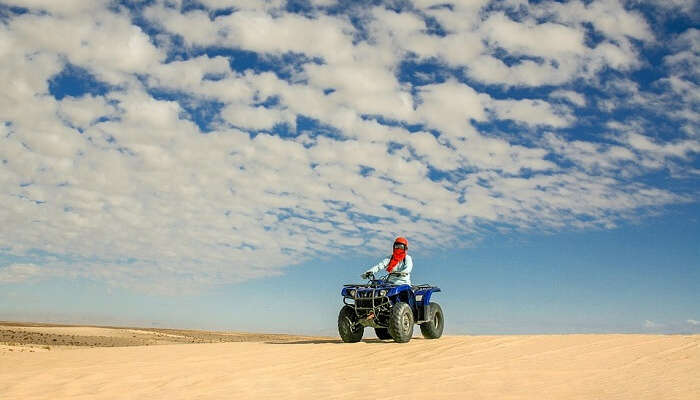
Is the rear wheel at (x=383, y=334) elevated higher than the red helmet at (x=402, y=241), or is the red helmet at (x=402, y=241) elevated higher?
the red helmet at (x=402, y=241)

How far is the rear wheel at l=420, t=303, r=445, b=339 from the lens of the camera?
14.8 metres

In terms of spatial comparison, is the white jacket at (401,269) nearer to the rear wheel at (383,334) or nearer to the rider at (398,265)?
the rider at (398,265)

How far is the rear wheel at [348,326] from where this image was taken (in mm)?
13875

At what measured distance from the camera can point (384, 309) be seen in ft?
44.4

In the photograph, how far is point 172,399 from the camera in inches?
320

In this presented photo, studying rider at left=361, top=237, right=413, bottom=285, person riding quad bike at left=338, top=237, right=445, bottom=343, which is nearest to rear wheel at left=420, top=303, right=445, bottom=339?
person riding quad bike at left=338, top=237, right=445, bottom=343

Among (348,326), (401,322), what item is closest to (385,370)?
(401,322)

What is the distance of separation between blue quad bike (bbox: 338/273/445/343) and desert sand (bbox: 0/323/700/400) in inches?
13.5

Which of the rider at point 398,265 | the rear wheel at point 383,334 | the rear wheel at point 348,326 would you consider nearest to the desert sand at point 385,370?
the rear wheel at point 348,326

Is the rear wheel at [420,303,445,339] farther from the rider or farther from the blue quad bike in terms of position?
the rider

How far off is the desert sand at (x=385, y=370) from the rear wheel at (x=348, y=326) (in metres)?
0.23

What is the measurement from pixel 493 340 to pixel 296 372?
5.58m

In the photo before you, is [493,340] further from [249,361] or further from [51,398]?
[51,398]

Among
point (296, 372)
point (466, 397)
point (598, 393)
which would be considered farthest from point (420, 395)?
point (296, 372)
